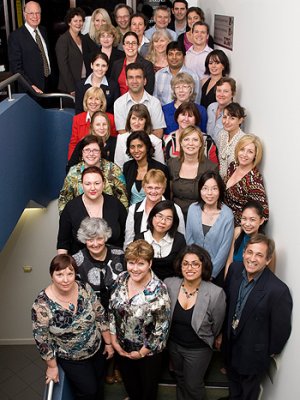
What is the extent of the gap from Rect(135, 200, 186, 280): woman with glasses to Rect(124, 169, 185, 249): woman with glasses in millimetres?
153

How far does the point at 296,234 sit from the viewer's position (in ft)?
10.7

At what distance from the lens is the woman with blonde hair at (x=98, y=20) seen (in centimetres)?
602

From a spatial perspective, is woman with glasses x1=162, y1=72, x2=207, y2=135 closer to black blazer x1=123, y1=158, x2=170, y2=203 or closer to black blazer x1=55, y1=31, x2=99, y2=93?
black blazer x1=123, y1=158, x2=170, y2=203

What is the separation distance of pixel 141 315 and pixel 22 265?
5.18m

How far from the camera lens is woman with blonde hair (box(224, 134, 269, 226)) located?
394 centimetres

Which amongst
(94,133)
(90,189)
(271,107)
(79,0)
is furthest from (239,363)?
(79,0)

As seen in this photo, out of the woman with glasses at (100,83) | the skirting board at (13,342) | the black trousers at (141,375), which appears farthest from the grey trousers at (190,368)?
the skirting board at (13,342)

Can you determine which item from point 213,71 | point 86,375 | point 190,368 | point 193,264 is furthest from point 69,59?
point 190,368

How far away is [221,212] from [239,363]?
1.14 meters

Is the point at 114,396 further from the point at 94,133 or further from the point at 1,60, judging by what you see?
the point at 1,60

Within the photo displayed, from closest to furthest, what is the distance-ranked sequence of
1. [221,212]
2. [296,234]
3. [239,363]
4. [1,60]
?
1. [296,234]
2. [239,363]
3. [221,212]
4. [1,60]

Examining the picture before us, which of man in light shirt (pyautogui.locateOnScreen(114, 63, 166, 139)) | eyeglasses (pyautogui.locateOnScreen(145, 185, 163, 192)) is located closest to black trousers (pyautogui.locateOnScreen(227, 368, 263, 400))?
eyeglasses (pyautogui.locateOnScreen(145, 185, 163, 192))

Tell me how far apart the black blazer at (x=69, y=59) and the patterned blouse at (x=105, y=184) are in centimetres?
240

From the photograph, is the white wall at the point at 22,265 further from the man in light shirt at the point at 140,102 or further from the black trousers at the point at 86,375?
the black trousers at the point at 86,375
